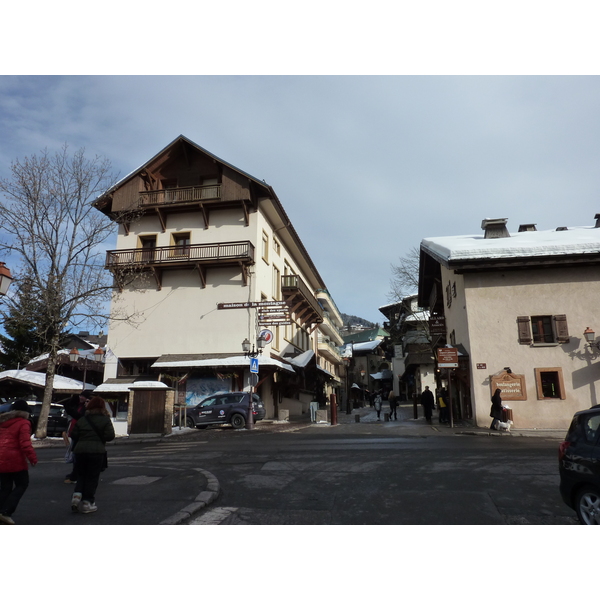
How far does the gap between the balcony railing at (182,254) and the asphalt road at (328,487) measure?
634 inches

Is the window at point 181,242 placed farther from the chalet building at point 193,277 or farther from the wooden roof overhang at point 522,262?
the wooden roof overhang at point 522,262

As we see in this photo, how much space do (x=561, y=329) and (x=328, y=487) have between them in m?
15.5

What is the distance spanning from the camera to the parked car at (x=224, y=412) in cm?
2202

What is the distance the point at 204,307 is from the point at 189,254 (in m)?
3.17

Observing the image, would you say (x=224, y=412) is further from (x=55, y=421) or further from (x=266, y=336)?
(x=55, y=421)

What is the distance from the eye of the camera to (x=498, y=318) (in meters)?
20.5

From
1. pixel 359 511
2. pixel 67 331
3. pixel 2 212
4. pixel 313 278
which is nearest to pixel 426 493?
pixel 359 511

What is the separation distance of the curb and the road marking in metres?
0.14

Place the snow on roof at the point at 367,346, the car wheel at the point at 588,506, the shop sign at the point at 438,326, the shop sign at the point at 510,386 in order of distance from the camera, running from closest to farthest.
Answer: the car wheel at the point at 588,506, the shop sign at the point at 510,386, the shop sign at the point at 438,326, the snow on roof at the point at 367,346

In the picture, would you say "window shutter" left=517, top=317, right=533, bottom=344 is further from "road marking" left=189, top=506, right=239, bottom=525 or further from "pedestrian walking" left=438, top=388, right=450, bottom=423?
"road marking" left=189, top=506, right=239, bottom=525

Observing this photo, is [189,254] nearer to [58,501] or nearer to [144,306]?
[144,306]

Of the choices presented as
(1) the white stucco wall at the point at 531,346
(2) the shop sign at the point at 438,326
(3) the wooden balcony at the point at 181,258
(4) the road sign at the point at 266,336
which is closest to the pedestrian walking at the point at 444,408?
(1) the white stucco wall at the point at 531,346

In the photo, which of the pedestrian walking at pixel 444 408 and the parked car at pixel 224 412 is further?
the pedestrian walking at pixel 444 408

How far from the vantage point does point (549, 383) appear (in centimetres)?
1989
